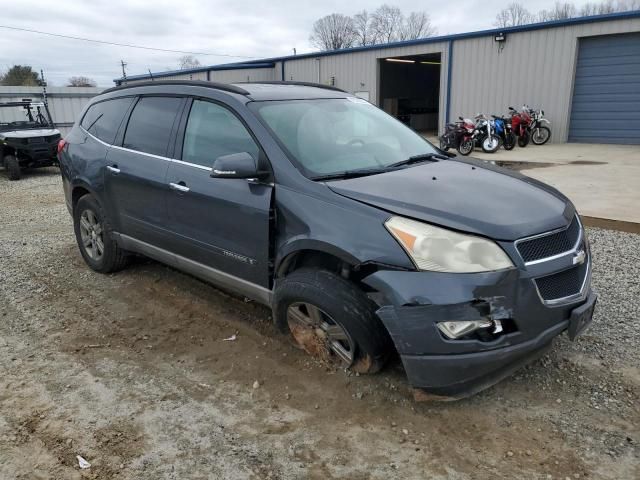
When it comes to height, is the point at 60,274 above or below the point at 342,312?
below

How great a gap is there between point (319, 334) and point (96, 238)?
3.03 metres

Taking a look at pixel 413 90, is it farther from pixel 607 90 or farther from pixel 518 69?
pixel 607 90

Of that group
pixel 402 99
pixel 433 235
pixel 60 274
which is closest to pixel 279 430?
pixel 433 235

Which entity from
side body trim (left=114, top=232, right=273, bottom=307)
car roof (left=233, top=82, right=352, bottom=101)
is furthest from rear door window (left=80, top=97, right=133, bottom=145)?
car roof (left=233, top=82, right=352, bottom=101)

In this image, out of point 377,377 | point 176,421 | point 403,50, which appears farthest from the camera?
point 403,50

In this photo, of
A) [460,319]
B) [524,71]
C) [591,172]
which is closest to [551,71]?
[524,71]

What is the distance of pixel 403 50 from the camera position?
20906 mm

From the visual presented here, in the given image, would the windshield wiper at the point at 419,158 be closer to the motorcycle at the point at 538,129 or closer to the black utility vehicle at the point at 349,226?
the black utility vehicle at the point at 349,226

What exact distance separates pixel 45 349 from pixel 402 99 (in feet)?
84.2

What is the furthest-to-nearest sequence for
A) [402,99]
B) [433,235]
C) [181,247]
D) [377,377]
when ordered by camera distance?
[402,99]
[181,247]
[377,377]
[433,235]

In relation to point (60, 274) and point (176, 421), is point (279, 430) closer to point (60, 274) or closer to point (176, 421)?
point (176, 421)

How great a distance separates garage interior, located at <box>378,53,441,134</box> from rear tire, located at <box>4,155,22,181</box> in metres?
16.2

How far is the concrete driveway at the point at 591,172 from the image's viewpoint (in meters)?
7.55

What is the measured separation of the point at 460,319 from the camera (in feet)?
8.39
